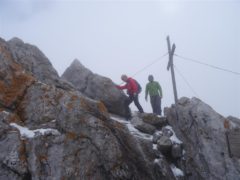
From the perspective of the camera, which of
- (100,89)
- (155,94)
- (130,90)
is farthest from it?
(155,94)

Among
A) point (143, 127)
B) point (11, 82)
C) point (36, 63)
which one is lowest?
point (143, 127)

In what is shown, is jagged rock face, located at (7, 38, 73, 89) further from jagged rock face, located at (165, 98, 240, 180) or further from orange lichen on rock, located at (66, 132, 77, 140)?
jagged rock face, located at (165, 98, 240, 180)

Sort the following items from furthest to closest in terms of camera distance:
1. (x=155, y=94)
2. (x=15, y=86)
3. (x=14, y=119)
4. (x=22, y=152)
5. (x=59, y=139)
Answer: (x=155, y=94) → (x=15, y=86) → (x=14, y=119) → (x=59, y=139) → (x=22, y=152)

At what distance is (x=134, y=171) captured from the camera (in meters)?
9.70

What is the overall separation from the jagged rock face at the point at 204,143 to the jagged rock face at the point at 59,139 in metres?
1.51

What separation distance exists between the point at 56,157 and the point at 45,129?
44.4 inches

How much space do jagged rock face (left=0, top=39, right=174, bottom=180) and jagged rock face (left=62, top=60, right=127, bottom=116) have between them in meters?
4.87

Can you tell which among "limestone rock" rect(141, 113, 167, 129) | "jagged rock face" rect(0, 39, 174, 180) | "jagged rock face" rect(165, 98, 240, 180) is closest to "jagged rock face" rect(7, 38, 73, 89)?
"jagged rock face" rect(0, 39, 174, 180)

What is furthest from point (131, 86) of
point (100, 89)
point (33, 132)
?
point (33, 132)

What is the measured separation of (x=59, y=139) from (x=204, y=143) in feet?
20.9

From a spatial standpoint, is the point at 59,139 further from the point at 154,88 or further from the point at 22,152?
the point at 154,88

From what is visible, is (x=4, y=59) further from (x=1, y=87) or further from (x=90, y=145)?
(x=90, y=145)

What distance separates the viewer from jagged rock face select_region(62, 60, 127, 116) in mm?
15985

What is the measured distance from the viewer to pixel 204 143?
1203cm
